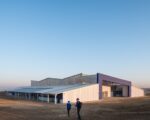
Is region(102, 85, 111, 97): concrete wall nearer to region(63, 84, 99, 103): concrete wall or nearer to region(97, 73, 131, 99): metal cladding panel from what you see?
region(97, 73, 131, 99): metal cladding panel

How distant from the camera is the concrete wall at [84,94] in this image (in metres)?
53.5

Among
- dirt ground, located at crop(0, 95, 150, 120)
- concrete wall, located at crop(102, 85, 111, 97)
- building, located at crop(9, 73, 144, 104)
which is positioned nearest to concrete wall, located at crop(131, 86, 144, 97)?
building, located at crop(9, 73, 144, 104)

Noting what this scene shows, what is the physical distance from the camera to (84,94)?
2239 inches

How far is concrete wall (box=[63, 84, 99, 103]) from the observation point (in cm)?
5347

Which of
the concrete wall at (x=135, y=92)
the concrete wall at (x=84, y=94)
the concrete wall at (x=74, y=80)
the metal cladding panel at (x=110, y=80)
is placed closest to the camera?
the concrete wall at (x=84, y=94)

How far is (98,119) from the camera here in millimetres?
24844

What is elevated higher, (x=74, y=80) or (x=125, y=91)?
(x=74, y=80)

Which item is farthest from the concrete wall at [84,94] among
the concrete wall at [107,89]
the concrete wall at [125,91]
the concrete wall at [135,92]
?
the concrete wall at [135,92]

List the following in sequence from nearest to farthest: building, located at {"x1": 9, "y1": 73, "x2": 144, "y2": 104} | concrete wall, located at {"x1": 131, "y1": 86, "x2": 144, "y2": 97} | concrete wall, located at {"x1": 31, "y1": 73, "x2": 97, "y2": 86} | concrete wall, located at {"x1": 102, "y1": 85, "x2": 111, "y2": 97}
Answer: building, located at {"x1": 9, "y1": 73, "x2": 144, "y2": 104}, concrete wall, located at {"x1": 31, "y1": 73, "x2": 97, "y2": 86}, concrete wall, located at {"x1": 102, "y1": 85, "x2": 111, "y2": 97}, concrete wall, located at {"x1": 131, "y1": 86, "x2": 144, "y2": 97}

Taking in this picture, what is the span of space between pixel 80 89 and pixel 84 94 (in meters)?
1.80

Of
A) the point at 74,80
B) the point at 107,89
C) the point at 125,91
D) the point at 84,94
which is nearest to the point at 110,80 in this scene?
the point at 74,80

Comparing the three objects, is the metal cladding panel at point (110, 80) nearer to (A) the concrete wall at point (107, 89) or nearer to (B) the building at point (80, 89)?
(B) the building at point (80, 89)

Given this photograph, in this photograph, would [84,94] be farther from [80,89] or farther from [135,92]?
[135,92]

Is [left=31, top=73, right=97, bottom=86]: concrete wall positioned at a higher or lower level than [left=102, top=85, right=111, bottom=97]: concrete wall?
higher
